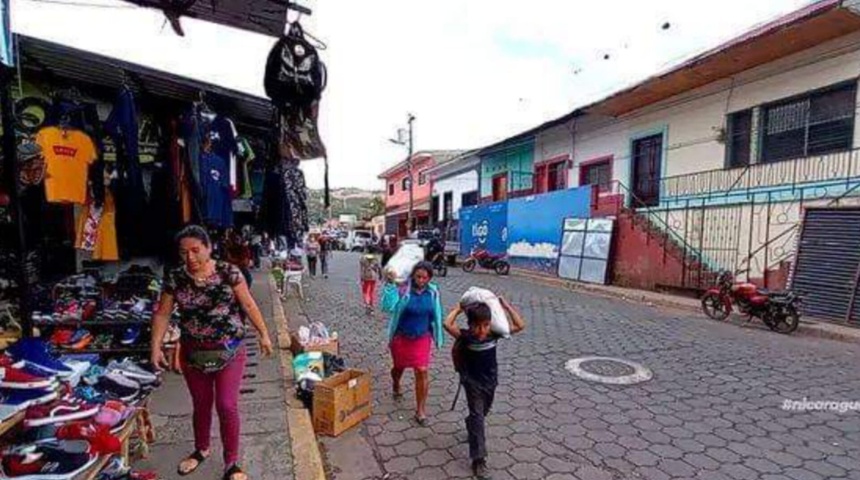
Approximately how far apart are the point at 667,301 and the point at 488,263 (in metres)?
8.87

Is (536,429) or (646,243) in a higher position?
(646,243)

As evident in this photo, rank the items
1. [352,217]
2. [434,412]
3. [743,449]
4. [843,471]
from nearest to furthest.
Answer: [843,471], [743,449], [434,412], [352,217]

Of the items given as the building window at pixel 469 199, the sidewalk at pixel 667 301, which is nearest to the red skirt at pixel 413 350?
the sidewalk at pixel 667 301

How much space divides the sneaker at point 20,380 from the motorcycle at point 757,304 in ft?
A: 34.2

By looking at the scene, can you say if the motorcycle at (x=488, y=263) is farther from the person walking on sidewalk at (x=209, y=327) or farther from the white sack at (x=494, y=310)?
the person walking on sidewalk at (x=209, y=327)

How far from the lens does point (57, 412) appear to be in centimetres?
269

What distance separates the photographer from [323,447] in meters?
4.12

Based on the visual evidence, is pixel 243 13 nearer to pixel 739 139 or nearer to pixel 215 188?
pixel 215 188

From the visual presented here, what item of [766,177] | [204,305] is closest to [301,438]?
[204,305]

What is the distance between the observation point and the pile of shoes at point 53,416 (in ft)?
7.90

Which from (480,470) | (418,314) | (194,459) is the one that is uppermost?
(418,314)

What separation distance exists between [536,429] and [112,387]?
3340 millimetres

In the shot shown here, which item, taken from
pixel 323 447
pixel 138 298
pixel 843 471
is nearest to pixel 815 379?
pixel 843 471

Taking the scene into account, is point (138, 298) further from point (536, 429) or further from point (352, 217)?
point (352, 217)
